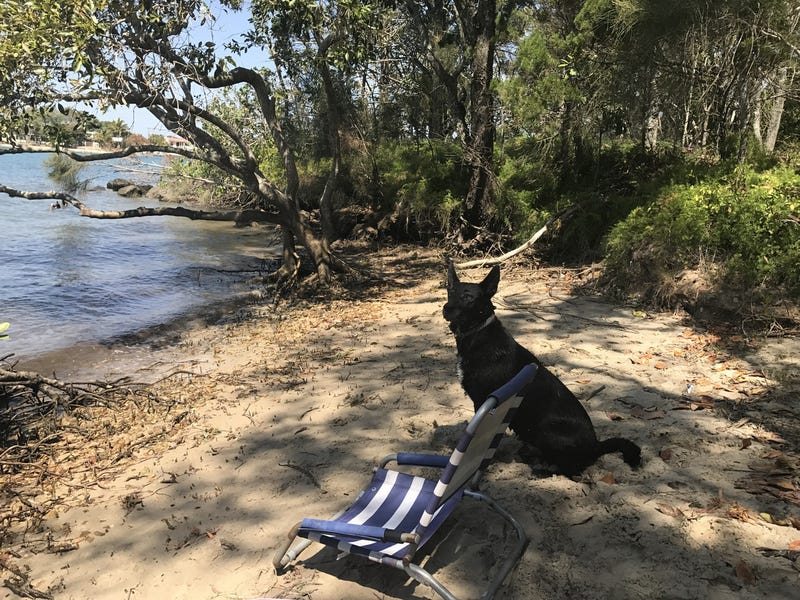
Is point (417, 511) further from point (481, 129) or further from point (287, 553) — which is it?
point (481, 129)

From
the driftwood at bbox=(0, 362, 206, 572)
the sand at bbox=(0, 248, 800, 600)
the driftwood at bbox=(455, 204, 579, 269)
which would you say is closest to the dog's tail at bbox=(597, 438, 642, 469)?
the sand at bbox=(0, 248, 800, 600)

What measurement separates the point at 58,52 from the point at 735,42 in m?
10.1

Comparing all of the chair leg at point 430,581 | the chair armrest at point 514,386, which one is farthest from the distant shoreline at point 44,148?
the chair leg at point 430,581

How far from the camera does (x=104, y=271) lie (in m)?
14.8

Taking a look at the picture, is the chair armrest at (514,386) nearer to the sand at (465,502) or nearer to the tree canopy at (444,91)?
the sand at (465,502)

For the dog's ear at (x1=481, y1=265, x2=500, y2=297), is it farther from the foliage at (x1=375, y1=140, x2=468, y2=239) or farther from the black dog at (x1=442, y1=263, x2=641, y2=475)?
the foliage at (x1=375, y1=140, x2=468, y2=239)

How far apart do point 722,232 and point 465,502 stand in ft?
20.2

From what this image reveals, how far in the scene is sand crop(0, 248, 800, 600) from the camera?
308 centimetres

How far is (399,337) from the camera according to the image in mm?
7977

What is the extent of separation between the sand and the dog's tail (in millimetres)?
134

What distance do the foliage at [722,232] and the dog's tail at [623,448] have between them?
4414mm

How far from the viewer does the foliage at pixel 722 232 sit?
22.7 feet

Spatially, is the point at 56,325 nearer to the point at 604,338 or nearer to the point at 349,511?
the point at 349,511

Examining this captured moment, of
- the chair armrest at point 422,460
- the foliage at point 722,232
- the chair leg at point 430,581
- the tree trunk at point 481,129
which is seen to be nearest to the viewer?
the chair leg at point 430,581
